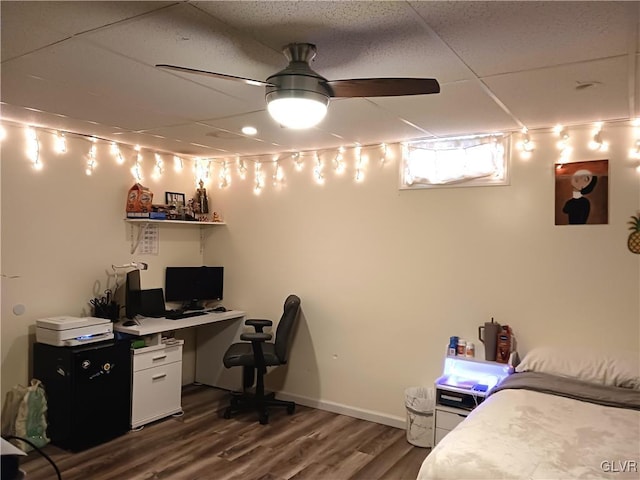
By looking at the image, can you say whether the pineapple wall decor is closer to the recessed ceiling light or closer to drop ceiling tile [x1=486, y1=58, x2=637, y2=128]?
drop ceiling tile [x1=486, y1=58, x2=637, y2=128]

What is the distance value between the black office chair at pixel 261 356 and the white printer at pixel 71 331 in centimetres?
106

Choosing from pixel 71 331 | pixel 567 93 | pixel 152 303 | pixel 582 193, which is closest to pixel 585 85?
pixel 567 93

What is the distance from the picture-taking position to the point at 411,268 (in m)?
4.11

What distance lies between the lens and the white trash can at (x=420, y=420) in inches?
148

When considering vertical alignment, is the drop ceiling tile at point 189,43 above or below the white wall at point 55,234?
above

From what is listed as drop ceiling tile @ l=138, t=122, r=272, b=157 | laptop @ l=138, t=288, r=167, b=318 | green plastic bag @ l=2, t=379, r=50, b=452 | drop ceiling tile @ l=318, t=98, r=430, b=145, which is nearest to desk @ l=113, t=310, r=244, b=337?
laptop @ l=138, t=288, r=167, b=318

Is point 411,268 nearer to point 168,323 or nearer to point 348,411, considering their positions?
point 348,411

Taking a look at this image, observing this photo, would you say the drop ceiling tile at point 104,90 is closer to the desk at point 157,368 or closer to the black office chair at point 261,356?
the desk at point 157,368

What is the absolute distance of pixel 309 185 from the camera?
4.68 meters

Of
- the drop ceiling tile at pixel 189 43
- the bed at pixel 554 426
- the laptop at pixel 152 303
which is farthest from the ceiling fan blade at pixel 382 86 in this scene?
the laptop at pixel 152 303

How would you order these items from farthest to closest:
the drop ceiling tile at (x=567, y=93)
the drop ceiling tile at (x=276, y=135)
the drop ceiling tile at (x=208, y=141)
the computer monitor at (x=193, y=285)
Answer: the computer monitor at (x=193, y=285), the drop ceiling tile at (x=208, y=141), the drop ceiling tile at (x=276, y=135), the drop ceiling tile at (x=567, y=93)

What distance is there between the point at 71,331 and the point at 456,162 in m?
3.25

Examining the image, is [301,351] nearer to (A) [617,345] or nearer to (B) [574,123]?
(A) [617,345]

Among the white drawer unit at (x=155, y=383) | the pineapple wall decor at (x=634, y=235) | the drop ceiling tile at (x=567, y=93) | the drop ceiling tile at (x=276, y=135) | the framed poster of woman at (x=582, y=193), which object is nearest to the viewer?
the drop ceiling tile at (x=567, y=93)
